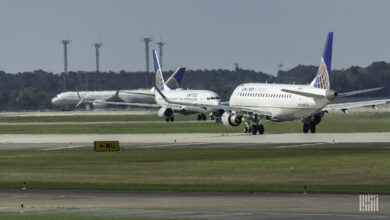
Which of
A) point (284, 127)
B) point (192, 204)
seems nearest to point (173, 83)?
point (284, 127)

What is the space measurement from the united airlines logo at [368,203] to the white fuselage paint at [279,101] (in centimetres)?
4586

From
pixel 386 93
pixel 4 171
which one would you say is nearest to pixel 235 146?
pixel 4 171

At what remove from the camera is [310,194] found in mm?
37031

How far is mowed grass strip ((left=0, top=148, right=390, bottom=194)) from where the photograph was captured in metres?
41.7

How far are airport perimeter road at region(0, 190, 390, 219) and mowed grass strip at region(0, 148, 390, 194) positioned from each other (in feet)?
7.93

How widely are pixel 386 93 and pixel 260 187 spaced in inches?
5680

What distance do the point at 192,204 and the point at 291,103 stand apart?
51493mm

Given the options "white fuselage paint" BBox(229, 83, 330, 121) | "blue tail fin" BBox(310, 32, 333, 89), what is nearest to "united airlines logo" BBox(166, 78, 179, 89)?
"white fuselage paint" BBox(229, 83, 330, 121)

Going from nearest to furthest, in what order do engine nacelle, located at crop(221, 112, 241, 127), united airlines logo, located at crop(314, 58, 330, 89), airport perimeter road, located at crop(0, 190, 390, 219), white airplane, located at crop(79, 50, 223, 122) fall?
airport perimeter road, located at crop(0, 190, 390, 219)
united airlines logo, located at crop(314, 58, 330, 89)
engine nacelle, located at crop(221, 112, 241, 127)
white airplane, located at crop(79, 50, 223, 122)

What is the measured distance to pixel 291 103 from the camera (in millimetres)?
84938

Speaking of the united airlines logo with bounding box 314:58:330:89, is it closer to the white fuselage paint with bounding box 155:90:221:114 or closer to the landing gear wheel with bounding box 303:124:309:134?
the landing gear wheel with bounding box 303:124:309:134

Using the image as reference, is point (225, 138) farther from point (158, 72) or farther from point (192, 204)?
point (158, 72)

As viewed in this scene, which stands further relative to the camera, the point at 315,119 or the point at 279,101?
Answer: the point at 279,101

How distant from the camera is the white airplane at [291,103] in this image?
82438 millimetres
